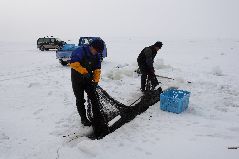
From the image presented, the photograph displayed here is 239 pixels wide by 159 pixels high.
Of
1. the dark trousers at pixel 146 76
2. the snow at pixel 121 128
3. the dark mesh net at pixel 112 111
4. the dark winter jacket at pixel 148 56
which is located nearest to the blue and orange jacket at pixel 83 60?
the dark mesh net at pixel 112 111

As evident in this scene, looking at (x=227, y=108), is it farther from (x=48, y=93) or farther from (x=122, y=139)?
(x=48, y=93)

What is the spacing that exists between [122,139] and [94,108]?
80 cm

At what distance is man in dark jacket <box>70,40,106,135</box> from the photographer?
514 centimetres

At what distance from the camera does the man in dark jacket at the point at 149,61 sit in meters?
7.71

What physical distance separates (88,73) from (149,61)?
9.40 feet

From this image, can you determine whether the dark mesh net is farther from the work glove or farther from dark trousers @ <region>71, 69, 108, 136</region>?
the work glove

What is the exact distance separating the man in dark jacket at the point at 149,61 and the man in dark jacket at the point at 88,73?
2.61 metres

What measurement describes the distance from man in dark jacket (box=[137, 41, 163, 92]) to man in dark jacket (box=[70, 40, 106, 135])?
261 centimetres

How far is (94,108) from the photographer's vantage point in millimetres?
5176

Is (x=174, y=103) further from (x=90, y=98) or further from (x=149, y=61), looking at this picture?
(x=90, y=98)

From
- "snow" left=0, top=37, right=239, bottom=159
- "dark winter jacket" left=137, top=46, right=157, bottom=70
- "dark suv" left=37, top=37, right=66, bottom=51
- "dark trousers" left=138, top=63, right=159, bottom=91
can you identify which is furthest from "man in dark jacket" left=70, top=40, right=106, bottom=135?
"dark suv" left=37, top=37, right=66, bottom=51

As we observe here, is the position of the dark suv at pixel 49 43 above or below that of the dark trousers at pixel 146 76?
below

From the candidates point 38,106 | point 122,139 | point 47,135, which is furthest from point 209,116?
point 38,106

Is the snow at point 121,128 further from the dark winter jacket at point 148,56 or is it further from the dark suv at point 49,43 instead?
the dark suv at point 49,43
